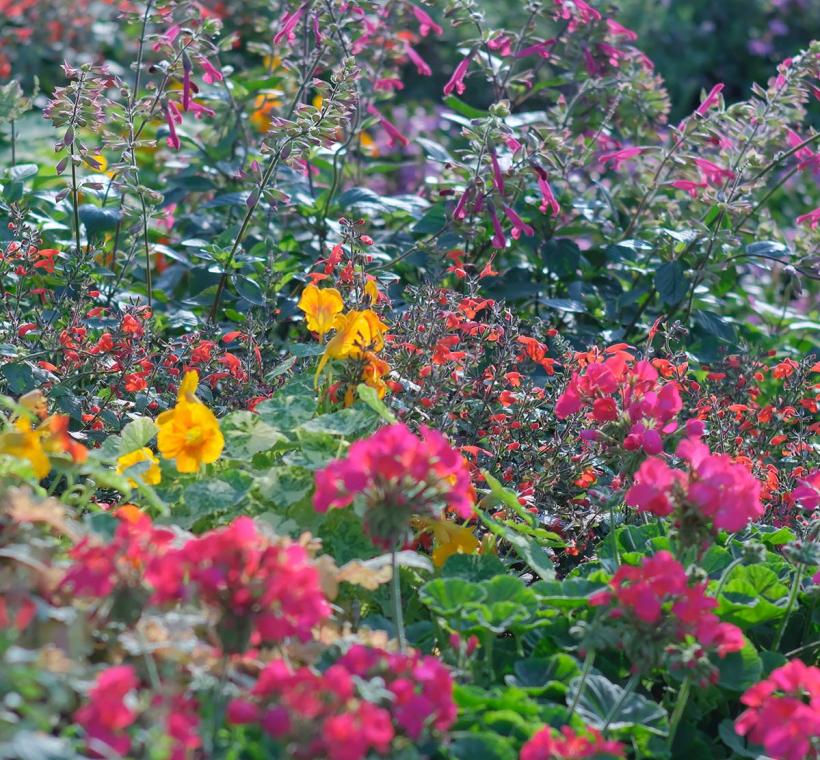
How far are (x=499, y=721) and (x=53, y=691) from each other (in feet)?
2.37

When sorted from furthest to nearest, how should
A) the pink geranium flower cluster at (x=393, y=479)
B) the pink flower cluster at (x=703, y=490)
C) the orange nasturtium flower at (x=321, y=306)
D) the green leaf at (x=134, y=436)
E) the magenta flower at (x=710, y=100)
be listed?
the magenta flower at (x=710, y=100)
the orange nasturtium flower at (x=321, y=306)
the green leaf at (x=134, y=436)
the pink flower cluster at (x=703, y=490)
the pink geranium flower cluster at (x=393, y=479)

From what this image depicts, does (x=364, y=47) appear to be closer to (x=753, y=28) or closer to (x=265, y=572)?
(x=265, y=572)

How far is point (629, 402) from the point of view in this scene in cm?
221

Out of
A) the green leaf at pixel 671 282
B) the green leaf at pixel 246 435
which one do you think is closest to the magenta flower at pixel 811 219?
the green leaf at pixel 671 282

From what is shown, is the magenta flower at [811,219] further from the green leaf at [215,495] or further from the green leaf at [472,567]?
the green leaf at [215,495]

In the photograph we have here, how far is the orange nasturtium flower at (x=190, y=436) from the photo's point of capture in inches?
84.3

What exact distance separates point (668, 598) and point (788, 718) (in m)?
0.25

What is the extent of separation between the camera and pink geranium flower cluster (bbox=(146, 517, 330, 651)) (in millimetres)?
1571

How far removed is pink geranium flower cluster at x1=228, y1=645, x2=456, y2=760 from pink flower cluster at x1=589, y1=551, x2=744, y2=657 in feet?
1.04

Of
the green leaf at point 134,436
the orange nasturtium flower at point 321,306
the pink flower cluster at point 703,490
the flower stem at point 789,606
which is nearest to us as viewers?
the pink flower cluster at point 703,490

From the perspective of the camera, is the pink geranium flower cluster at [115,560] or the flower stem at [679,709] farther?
the flower stem at [679,709]

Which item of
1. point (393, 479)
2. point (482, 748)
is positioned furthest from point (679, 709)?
point (393, 479)

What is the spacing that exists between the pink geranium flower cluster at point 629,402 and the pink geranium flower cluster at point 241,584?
0.79m

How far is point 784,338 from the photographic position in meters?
4.21
